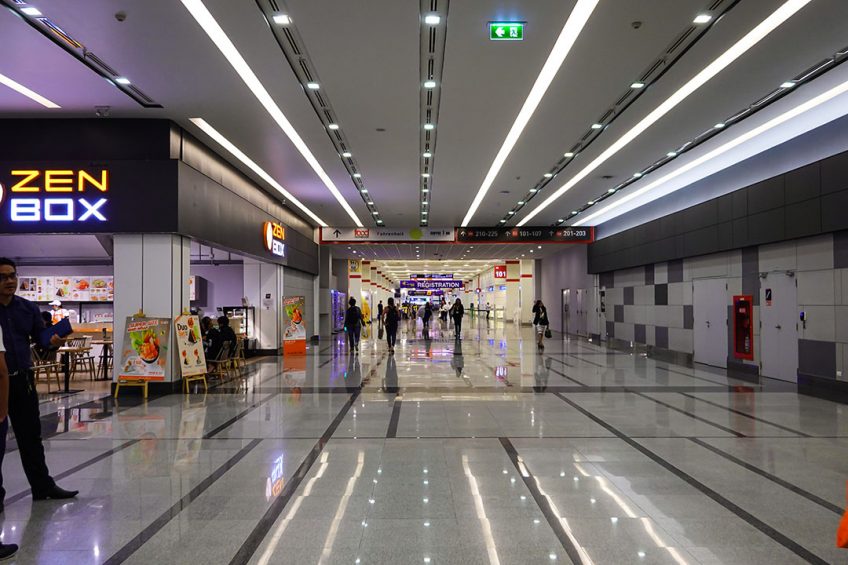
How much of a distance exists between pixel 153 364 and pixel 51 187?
3.13m

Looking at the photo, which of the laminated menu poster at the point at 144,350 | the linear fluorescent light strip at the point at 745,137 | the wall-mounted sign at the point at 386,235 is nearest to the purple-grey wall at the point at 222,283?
the wall-mounted sign at the point at 386,235

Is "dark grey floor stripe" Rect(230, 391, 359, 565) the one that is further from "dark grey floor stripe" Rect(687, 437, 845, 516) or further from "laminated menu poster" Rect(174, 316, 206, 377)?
Result: "laminated menu poster" Rect(174, 316, 206, 377)

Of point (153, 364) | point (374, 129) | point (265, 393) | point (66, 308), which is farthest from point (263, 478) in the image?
point (66, 308)

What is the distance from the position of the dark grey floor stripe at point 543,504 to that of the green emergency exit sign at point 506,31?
434 centimetres

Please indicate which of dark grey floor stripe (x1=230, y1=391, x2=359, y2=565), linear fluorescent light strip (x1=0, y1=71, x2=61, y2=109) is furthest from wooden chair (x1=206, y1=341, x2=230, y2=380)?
dark grey floor stripe (x1=230, y1=391, x2=359, y2=565)

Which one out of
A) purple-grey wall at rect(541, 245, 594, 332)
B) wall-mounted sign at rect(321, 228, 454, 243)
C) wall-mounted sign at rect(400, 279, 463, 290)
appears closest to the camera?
wall-mounted sign at rect(321, 228, 454, 243)

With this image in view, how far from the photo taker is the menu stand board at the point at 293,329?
14761 mm

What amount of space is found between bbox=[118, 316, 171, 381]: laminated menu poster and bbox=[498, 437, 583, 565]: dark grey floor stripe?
5834 mm

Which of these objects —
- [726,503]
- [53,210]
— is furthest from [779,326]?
[53,210]

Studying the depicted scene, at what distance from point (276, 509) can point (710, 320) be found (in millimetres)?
11875

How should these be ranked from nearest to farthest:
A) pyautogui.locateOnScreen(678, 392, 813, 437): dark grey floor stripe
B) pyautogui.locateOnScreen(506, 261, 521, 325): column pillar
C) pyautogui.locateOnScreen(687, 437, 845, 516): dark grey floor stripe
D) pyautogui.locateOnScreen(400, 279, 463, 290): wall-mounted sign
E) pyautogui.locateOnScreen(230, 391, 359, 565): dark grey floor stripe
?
pyautogui.locateOnScreen(230, 391, 359, 565): dark grey floor stripe
pyautogui.locateOnScreen(687, 437, 845, 516): dark grey floor stripe
pyautogui.locateOnScreen(678, 392, 813, 437): dark grey floor stripe
pyautogui.locateOnScreen(506, 261, 521, 325): column pillar
pyautogui.locateOnScreen(400, 279, 463, 290): wall-mounted sign

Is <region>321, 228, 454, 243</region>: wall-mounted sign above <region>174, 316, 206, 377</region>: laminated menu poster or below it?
above

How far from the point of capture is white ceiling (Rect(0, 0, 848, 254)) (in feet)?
18.6

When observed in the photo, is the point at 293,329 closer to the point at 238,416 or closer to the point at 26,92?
the point at 238,416
